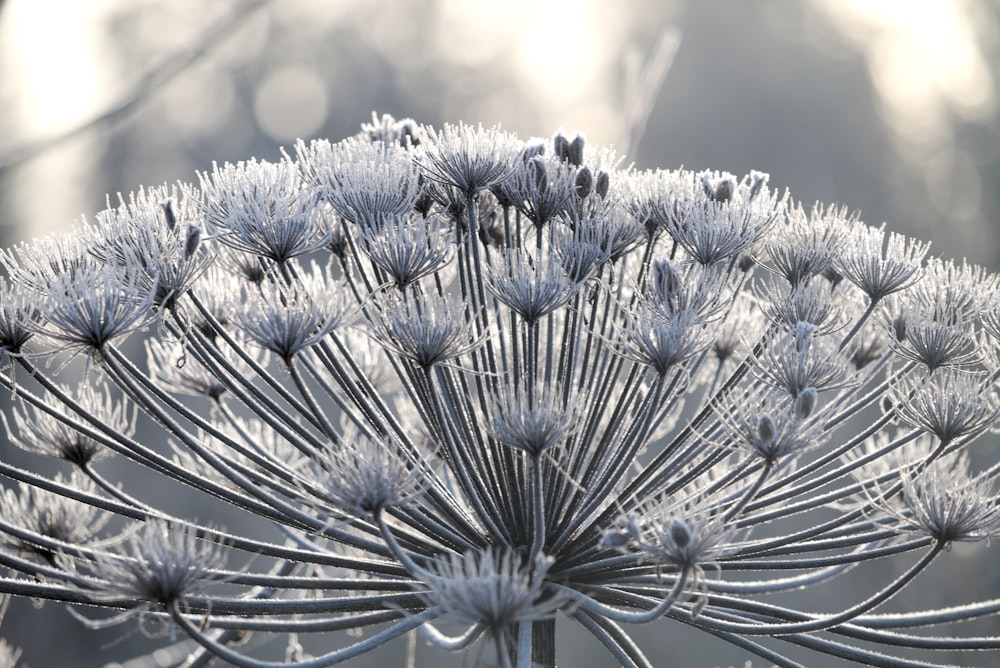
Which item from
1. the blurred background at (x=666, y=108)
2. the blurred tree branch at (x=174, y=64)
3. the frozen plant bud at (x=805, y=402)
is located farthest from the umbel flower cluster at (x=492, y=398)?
the blurred background at (x=666, y=108)

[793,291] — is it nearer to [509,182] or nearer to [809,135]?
[509,182]

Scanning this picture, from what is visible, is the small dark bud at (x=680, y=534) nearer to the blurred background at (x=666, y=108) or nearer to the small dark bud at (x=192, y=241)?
the small dark bud at (x=192, y=241)

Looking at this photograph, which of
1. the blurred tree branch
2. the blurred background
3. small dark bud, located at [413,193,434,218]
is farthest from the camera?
the blurred background

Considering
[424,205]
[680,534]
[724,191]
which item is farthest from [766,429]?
[424,205]

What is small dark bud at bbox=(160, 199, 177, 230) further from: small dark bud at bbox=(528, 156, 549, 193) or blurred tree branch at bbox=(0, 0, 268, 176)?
small dark bud at bbox=(528, 156, 549, 193)

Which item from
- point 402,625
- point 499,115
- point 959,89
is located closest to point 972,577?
point 959,89

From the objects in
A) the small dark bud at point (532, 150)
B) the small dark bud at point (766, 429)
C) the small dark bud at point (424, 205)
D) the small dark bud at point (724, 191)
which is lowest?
→ the small dark bud at point (766, 429)

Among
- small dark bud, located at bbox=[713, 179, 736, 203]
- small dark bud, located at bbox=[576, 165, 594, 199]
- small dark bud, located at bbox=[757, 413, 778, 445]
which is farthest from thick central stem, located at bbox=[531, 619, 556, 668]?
small dark bud, located at bbox=[713, 179, 736, 203]
